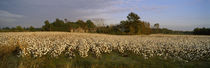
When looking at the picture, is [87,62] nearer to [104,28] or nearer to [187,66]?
[187,66]

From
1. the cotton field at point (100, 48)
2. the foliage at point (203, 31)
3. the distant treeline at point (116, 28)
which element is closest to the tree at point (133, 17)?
the distant treeline at point (116, 28)

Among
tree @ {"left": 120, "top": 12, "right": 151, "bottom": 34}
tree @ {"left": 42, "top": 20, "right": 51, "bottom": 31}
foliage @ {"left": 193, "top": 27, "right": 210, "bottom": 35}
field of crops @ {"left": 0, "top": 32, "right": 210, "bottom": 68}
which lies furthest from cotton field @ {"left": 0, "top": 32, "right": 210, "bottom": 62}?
foliage @ {"left": 193, "top": 27, "right": 210, "bottom": 35}

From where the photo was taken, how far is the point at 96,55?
6.00 metres

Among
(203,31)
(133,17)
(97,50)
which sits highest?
(133,17)

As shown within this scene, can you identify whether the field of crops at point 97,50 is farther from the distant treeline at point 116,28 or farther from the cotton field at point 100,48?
the distant treeline at point 116,28

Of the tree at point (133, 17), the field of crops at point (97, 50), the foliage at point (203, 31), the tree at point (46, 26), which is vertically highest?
the tree at point (133, 17)

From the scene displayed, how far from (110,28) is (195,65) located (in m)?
36.6

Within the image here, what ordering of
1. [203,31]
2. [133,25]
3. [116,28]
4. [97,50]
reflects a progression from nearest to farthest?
1. [97,50]
2. [133,25]
3. [116,28]
4. [203,31]

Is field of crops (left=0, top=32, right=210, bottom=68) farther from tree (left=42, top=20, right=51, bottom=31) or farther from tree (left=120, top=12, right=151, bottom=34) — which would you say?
tree (left=42, top=20, right=51, bottom=31)

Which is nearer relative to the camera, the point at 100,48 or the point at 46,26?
the point at 100,48

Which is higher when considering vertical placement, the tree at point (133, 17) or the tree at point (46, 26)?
the tree at point (133, 17)

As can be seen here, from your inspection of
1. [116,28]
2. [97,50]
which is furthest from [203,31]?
[97,50]

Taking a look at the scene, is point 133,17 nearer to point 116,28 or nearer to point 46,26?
point 116,28

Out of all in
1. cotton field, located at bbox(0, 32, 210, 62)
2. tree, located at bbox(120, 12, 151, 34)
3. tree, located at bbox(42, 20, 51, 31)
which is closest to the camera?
cotton field, located at bbox(0, 32, 210, 62)
